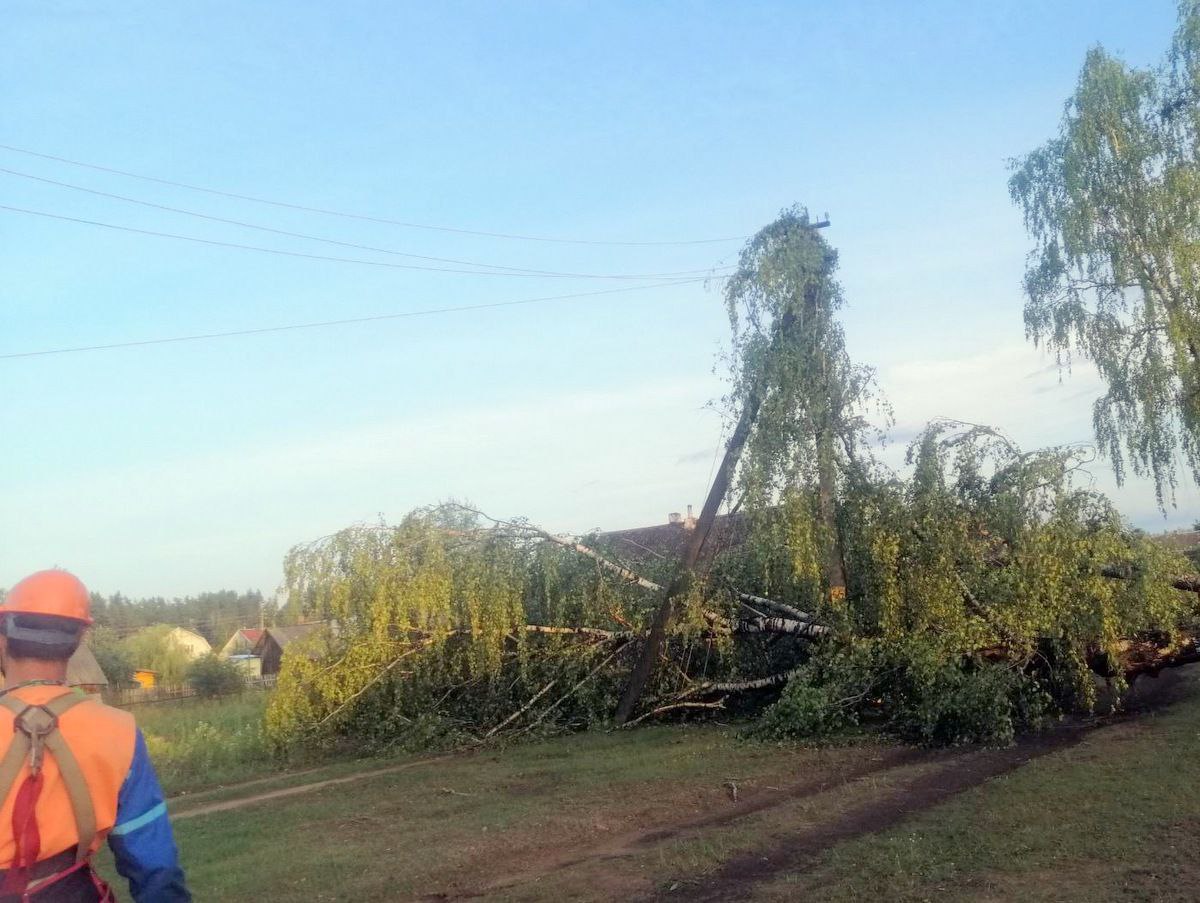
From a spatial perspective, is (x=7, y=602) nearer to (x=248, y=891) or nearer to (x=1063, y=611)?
(x=248, y=891)

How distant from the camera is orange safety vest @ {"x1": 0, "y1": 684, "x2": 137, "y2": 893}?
94.3 inches

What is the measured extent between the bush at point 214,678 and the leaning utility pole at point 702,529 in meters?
26.5

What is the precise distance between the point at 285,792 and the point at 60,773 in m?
10.9

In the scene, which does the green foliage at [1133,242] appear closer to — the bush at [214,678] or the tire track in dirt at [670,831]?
the tire track in dirt at [670,831]

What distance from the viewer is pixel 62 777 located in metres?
2.44

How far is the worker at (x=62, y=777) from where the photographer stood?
2.41m

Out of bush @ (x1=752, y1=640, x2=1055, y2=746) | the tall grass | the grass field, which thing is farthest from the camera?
the tall grass

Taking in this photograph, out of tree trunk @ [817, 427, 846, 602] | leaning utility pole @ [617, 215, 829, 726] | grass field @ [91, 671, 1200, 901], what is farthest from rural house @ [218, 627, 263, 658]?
tree trunk @ [817, 427, 846, 602]

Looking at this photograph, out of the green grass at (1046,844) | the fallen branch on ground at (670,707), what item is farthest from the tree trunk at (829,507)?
the green grass at (1046,844)

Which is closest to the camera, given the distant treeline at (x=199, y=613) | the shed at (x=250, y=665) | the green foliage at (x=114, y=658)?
the green foliage at (x=114, y=658)

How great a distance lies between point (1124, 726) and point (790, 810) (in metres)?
4.60

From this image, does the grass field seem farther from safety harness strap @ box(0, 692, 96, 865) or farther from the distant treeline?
the distant treeline

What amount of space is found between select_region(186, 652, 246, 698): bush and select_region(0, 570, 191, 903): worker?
120ft

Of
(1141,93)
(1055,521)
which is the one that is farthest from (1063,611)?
(1141,93)
